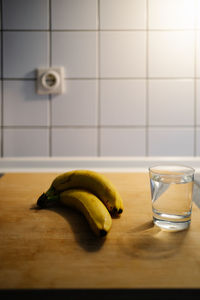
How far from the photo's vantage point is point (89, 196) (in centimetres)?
55

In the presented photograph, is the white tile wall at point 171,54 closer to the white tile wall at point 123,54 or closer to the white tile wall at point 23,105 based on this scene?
the white tile wall at point 123,54

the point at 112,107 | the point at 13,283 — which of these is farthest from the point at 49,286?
the point at 112,107

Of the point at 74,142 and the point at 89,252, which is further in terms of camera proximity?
the point at 74,142

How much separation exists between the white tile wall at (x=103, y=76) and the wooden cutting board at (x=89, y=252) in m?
0.71

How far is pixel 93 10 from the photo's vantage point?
1236mm

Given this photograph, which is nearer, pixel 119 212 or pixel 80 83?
pixel 119 212

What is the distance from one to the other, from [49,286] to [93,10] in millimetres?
1243

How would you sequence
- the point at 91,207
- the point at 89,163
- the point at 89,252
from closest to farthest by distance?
1. the point at 89,252
2. the point at 91,207
3. the point at 89,163

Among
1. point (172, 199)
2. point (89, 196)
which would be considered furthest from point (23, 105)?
point (172, 199)

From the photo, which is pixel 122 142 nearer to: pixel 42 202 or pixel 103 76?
pixel 103 76

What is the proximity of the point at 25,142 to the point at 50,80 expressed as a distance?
33 cm

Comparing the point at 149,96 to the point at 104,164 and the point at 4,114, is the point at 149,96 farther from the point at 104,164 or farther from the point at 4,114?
the point at 4,114

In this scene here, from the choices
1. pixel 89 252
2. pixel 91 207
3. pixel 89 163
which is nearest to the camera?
pixel 89 252
